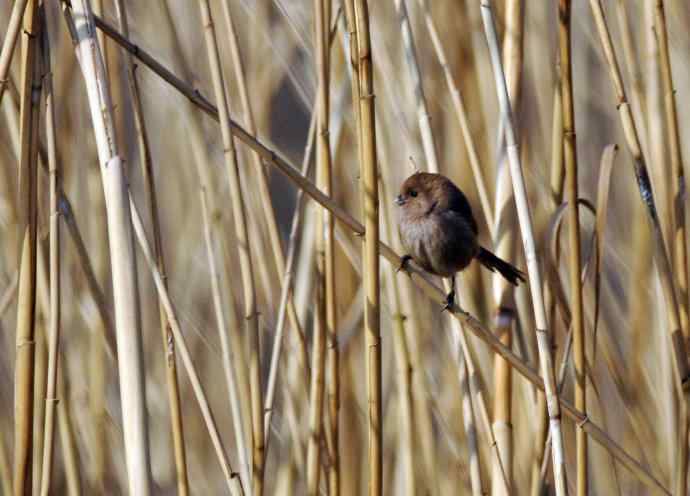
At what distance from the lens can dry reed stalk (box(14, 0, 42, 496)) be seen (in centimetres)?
106

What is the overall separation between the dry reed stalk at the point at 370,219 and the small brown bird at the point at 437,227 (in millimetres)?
594

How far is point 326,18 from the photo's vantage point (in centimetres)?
124

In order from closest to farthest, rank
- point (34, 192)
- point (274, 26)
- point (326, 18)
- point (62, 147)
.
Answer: point (34, 192) < point (326, 18) < point (62, 147) < point (274, 26)

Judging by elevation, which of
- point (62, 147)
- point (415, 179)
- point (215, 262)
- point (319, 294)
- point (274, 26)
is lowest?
point (319, 294)

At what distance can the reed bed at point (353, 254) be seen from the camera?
1.28 meters

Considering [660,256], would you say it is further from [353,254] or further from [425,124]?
[353,254]

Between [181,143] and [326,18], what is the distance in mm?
698

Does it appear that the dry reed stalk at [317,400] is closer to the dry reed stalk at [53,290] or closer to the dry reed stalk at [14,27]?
the dry reed stalk at [53,290]

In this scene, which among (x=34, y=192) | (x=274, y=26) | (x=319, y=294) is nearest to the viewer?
(x=34, y=192)

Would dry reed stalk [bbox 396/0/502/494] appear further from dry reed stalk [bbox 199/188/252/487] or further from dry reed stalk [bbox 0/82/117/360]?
dry reed stalk [bbox 0/82/117/360]

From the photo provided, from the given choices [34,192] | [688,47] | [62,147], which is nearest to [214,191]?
[62,147]

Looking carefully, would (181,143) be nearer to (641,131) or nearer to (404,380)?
(404,380)

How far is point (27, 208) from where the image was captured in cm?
107

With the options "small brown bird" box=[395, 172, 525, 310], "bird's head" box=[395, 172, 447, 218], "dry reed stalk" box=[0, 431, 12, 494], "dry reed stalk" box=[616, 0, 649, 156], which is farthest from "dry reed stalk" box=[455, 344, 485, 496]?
"dry reed stalk" box=[0, 431, 12, 494]
